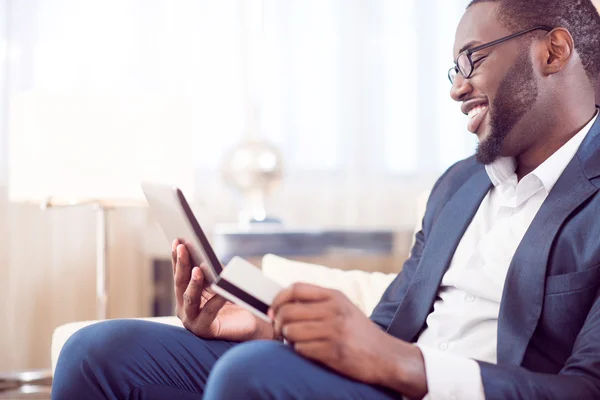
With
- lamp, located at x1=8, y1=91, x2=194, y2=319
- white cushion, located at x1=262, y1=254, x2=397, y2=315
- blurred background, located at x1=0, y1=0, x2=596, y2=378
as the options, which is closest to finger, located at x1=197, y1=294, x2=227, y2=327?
white cushion, located at x1=262, y1=254, x2=397, y2=315

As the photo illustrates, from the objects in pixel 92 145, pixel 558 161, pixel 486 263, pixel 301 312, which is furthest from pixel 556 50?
pixel 92 145

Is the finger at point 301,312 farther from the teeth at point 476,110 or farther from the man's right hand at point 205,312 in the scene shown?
the teeth at point 476,110

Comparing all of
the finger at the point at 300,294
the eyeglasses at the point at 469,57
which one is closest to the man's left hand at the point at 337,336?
the finger at the point at 300,294

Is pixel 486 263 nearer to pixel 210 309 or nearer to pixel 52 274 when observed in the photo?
pixel 210 309

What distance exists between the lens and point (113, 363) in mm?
1233

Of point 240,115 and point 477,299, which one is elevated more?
point 240,115

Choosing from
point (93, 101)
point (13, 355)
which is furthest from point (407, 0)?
point (13, 355)

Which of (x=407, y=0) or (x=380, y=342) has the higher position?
(x=407, y=0)

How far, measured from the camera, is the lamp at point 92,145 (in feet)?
7.00

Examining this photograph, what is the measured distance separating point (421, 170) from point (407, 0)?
647 mm

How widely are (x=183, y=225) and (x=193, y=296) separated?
15 cm

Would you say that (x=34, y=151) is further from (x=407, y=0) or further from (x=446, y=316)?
(x=407, y=0)

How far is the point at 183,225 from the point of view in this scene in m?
1.15

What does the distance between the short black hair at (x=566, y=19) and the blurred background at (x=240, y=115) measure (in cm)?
128
